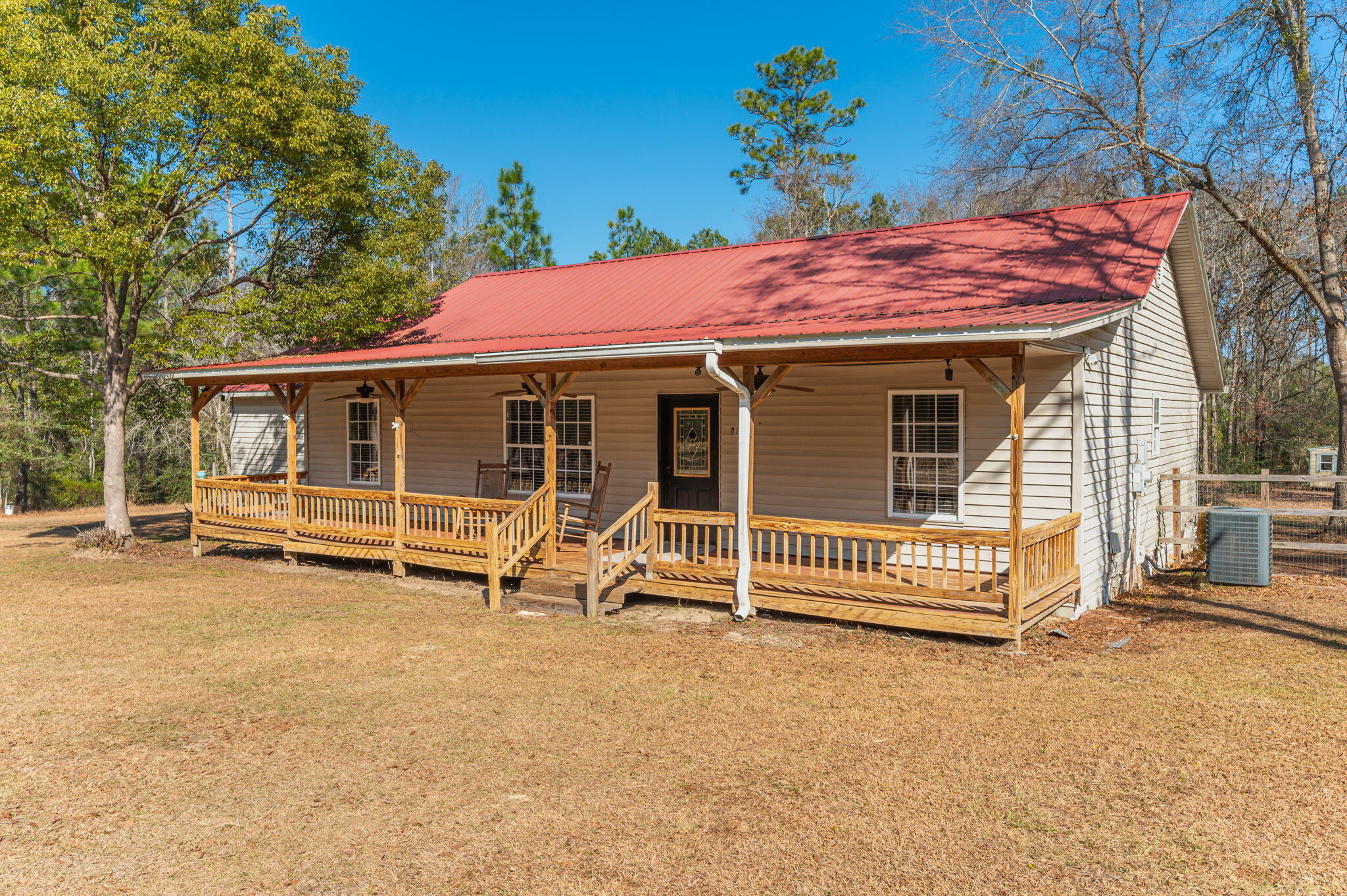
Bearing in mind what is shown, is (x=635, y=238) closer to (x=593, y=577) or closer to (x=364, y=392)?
(x=364, y=392)

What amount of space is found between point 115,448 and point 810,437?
1168cm

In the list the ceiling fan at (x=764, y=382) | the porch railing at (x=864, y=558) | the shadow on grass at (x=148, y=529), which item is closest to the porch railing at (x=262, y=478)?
the shadow on grass at (x=148, y=529)

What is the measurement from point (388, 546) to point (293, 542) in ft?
6.22

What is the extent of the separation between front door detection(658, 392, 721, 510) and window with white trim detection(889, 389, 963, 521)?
239 centimetres

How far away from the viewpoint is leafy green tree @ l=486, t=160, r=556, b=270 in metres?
28.7

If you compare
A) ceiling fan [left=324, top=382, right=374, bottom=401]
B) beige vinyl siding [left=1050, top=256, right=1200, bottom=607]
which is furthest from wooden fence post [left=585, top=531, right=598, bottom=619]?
ceiling fan [left=324, top=382, right=374, bottom=401]

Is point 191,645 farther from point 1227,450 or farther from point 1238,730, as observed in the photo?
point 1227,450

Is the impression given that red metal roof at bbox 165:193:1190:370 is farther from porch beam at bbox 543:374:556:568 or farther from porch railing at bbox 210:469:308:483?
porch railing at bbox 210:469:308:483

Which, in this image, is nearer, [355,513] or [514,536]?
[514,536]

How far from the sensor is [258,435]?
19.3 meters

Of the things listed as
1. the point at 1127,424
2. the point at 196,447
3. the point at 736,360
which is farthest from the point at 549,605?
the point at 196,447

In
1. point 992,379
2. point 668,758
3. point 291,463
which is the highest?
point 992,379

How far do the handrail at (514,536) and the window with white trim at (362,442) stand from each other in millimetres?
5537

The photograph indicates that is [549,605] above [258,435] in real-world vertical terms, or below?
below
